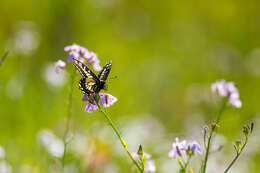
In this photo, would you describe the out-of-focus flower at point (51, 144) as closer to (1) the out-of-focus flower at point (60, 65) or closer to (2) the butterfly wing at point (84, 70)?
(1) the out-of-focus flower at point (60, 65)

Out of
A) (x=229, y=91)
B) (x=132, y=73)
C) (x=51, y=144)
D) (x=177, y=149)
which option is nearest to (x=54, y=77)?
(x=51, y=144)

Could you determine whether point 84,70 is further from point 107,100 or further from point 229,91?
point 229,91

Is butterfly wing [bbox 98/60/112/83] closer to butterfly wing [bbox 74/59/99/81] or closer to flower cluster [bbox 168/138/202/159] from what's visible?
butterfly wing [bbox 74/59/99/81]

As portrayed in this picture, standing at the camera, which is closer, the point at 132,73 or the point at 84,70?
the point at 84,70

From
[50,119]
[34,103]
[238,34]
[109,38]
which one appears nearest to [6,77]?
[34,103]

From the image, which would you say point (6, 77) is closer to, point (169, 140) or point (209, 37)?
point (169, 140)

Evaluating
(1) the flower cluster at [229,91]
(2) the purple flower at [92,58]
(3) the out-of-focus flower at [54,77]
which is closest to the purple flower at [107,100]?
(2) the purple flower at [92,58]

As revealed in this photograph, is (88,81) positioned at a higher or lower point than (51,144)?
lower

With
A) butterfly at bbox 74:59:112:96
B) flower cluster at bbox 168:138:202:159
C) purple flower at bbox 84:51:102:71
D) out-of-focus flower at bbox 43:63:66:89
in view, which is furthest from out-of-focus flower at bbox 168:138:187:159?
out-of-focus flower at bbox 43:63:66:89

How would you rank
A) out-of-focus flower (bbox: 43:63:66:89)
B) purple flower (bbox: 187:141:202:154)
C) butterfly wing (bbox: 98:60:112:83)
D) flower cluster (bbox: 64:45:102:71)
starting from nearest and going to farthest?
purple flower (bbox: 187:141:202:154)
butterfly wing (bbox: 98:60:112:83)
flower cluster (bbox: 64:45:102:71)
out-of-focus flower (bbox: 43:63:66:89)
